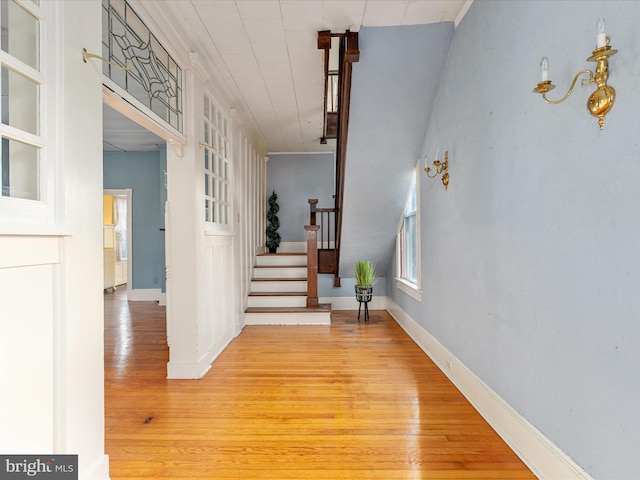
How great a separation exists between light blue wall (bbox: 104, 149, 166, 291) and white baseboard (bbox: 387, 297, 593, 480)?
5.30 meters

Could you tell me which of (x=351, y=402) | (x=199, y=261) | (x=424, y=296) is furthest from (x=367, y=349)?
(x=199, y=261)

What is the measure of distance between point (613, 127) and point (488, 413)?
5.50 feet

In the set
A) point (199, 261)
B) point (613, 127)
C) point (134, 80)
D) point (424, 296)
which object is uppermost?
point (134, 80)

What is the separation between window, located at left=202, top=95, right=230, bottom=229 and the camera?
3.17m

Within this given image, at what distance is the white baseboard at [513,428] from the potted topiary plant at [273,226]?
3.81 m

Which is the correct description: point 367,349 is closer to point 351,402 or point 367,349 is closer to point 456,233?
point 351,402

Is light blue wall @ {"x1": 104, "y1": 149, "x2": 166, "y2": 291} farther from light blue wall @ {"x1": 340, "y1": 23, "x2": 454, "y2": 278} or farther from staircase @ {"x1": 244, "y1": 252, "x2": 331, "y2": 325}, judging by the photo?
light blue wall @ {"x1": 340, "y1": 23, "x2": 454, "y2": 278}

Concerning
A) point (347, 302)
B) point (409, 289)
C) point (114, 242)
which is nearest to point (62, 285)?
point (409, 289)

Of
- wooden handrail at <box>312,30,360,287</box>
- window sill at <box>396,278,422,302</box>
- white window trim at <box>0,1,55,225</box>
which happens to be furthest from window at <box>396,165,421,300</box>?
white window trim at <box>0,1,55,225</box>

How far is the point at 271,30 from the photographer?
2492 millimetres

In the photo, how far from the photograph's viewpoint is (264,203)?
609 centimetres

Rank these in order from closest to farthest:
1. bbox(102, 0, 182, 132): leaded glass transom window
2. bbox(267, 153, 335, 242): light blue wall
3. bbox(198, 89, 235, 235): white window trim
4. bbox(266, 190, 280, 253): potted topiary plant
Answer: bbox(102, 0, 182, 132): leaded glass transom window < bbox(198, 89, 235, 235): white window trim < bbox(266, 190, 280, 253): potted topiary plant < bbox(267, 153, 335, 242): light blue wall

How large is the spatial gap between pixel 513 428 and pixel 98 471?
1.99 m

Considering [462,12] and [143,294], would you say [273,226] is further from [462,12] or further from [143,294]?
[462,12]
